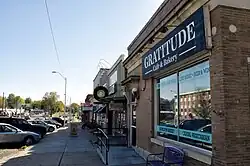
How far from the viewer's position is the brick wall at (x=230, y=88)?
6.28 m

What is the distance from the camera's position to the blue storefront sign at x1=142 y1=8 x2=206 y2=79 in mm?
7055

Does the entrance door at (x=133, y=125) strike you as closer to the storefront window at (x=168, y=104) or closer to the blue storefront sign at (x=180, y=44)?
the storefront window at (x=168, y=104)

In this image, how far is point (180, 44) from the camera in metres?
8.13

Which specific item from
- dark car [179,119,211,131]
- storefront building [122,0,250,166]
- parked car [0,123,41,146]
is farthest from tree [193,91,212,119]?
parked car [0,123,41,146]

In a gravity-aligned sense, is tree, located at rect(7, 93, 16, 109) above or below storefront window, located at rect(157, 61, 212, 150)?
above

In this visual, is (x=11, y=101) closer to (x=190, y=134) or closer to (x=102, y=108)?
(x=102, y=108)

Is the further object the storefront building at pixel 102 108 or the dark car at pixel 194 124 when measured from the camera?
the storefront building at pixel 102 108

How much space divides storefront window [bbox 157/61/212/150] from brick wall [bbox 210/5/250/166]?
693 mm

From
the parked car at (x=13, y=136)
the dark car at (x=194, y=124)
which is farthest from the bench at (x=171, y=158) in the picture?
the parked car at (x=13, y=136)

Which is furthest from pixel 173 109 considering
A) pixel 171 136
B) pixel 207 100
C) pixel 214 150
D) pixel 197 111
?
pixel 214 150

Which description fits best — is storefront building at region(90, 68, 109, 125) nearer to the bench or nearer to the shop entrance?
the shop entrance

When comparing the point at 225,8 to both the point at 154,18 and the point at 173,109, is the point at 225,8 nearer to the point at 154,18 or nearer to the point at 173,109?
the point at 173,109

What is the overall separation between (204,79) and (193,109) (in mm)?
1084

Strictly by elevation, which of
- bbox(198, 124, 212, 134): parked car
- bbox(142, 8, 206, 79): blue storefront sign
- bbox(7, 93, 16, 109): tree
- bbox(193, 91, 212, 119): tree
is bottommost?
bbox(198, 124, 212, 134): parked car
